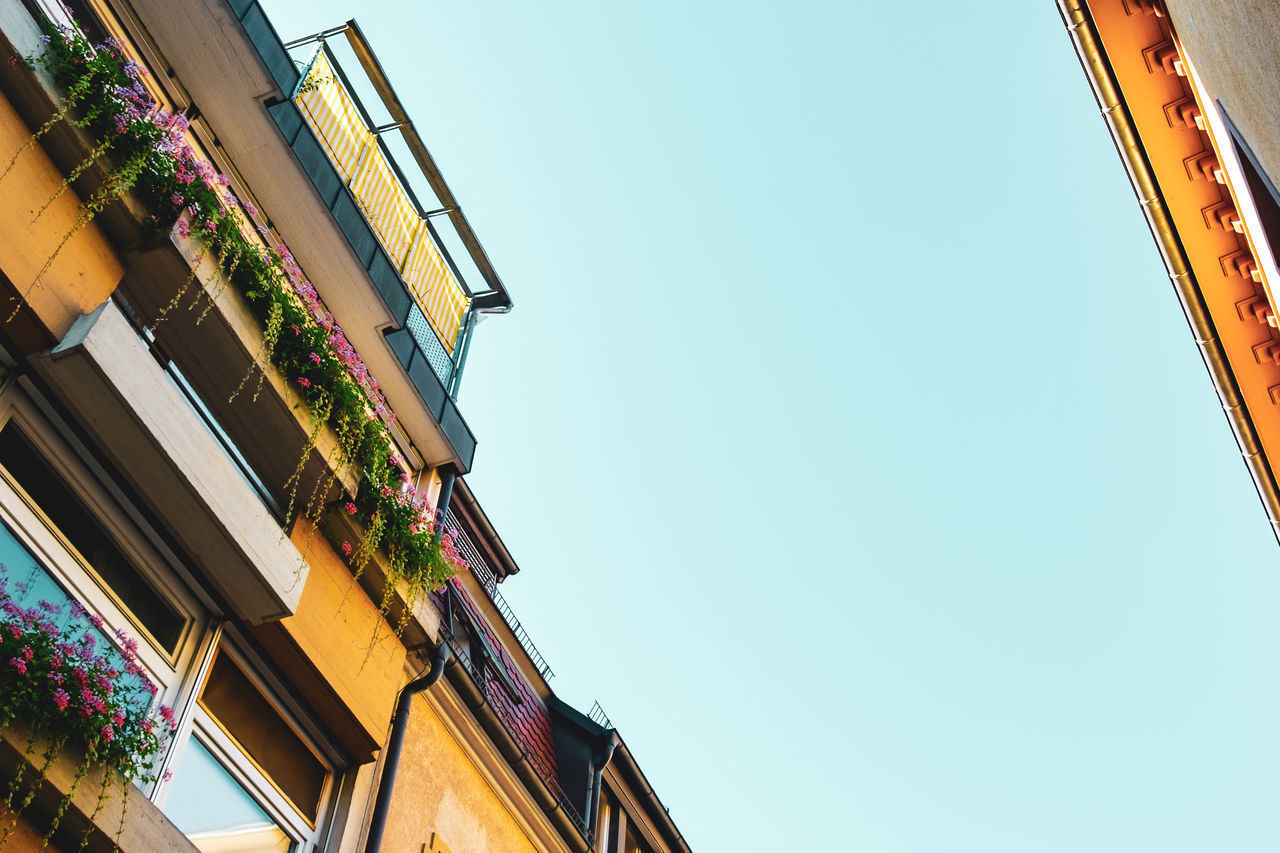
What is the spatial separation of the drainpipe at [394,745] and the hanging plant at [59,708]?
261 cm

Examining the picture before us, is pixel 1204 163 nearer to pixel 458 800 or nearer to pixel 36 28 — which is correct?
pixel 458 800

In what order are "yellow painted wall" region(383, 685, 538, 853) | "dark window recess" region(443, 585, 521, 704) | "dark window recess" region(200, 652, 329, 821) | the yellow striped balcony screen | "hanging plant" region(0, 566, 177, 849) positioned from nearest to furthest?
"hanging plant" region(0, 566, 177, 849) < "dark window recess" region(200, 652, 329, 821) < "yellow painted wall" region(383, 685, 538, 853) < "dark window recess" region(443, 585, 521, 704) < the yellow striped balcony screen

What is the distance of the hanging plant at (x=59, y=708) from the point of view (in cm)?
566

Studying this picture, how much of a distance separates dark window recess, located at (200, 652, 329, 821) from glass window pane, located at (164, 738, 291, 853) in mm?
292

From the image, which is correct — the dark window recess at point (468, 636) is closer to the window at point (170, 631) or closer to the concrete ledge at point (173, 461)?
the window at point (170, 631)

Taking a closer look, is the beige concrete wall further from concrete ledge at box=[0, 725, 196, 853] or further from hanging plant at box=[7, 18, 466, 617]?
concrete ledge at box=[0, 725, 196, 853]

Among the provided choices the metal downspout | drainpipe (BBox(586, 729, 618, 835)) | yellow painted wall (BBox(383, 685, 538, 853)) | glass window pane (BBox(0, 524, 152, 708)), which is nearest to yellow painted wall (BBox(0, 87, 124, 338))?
glass window pane (BBox(0, 524, 152, 708))

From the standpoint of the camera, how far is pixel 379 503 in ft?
31.2

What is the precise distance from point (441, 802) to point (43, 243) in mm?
5713

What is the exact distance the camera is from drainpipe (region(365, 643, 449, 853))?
872cm

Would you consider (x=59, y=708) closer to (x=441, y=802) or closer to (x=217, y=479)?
(x=217, y=479)

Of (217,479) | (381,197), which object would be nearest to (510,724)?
(217,479)

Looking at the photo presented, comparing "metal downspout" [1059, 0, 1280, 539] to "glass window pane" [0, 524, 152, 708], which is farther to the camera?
"metal downspout" [1059, 0, 1280, 539]

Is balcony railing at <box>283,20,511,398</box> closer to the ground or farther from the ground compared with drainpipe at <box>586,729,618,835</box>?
farther from the ground
